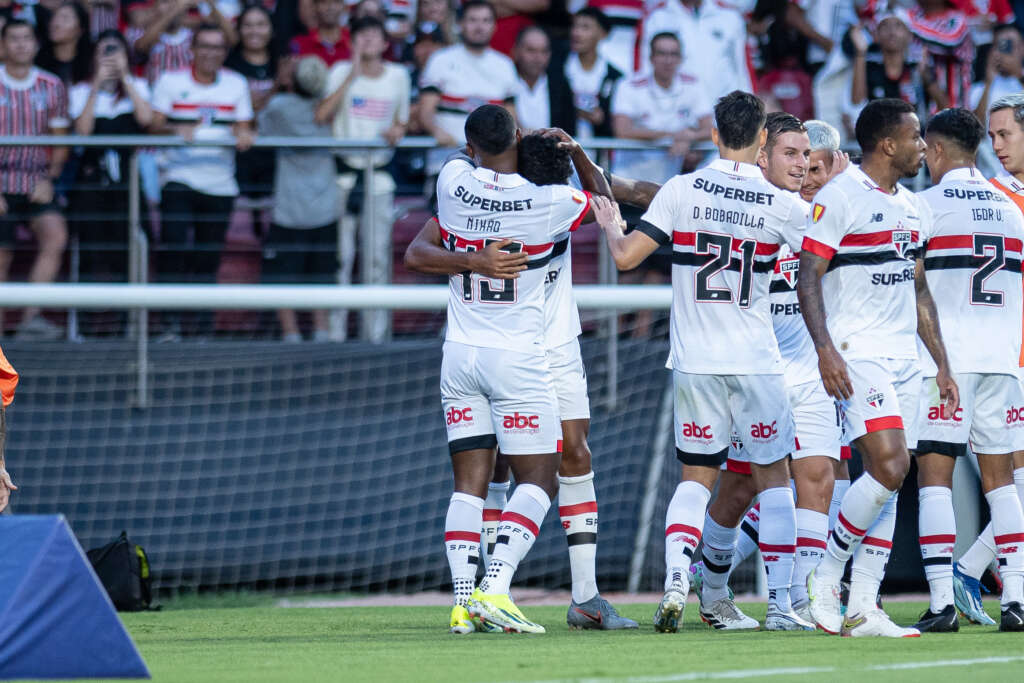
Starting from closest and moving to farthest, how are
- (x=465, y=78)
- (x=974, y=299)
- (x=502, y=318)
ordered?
(x=502, y=318)
(x=974, y=299)
(x=465, y=78)

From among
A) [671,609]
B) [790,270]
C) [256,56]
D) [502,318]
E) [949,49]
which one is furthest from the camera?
[949,49]

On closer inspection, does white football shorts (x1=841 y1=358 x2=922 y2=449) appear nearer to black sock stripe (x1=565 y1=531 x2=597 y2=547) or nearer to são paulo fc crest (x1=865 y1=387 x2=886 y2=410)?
são paulo fc crest (x1=865 y1=387 x2=886 y2=410)

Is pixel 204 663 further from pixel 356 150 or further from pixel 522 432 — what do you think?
pixel 356 150

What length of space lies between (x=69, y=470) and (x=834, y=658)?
24.0 feet

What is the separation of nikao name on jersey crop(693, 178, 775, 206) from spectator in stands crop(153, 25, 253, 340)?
523cm

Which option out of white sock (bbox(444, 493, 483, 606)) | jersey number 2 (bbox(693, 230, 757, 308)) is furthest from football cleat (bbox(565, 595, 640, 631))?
jersey number 2 (bbox(693, 230, 757, 308))

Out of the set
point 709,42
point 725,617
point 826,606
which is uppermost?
point 709,42

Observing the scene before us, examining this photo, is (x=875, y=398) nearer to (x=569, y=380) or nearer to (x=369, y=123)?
(x=569, y=380)

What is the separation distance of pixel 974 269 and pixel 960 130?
714 mm

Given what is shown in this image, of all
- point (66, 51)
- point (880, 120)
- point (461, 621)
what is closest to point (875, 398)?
point (880, 120)

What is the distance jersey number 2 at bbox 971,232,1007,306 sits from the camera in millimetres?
7266

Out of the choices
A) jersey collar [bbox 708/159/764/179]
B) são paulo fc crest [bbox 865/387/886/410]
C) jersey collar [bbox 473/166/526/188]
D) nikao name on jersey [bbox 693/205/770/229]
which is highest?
jersey collar [bbox 708/159/764/179]

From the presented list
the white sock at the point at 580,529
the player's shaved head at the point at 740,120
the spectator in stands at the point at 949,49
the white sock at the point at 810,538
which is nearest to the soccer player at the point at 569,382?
the white sock at the point at 580,529

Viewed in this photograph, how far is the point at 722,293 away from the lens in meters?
7.02
